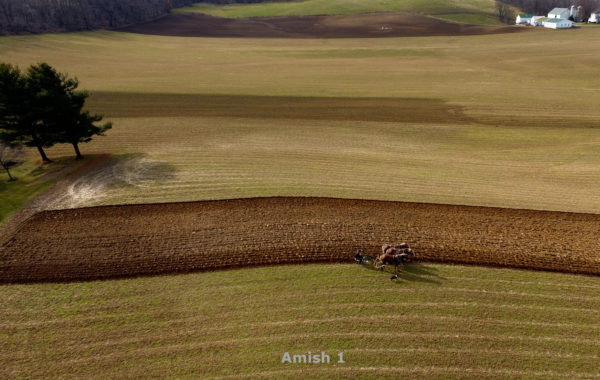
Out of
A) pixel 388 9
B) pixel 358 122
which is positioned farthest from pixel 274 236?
pixel 388 9

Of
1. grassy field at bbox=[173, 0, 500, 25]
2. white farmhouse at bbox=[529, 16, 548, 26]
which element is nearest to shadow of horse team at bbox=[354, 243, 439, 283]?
grassy field at bbox=[173, 0, 500, 25]

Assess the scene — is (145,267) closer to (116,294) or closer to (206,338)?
(116,294)

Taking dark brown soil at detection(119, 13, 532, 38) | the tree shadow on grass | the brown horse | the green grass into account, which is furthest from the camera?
dark brown soil at detection(119, 13, 532, 38)

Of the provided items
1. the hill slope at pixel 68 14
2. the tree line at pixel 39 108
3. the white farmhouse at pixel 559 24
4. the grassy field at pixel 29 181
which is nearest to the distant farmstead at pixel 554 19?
the white farmhouse at pixel 559 24

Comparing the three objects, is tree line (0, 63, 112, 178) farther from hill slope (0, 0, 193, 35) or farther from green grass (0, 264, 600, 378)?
hill slope (0, 0, 193, 35)

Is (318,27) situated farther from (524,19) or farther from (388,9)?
(524,19)

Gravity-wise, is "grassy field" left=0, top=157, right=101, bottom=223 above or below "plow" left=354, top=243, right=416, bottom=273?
above
